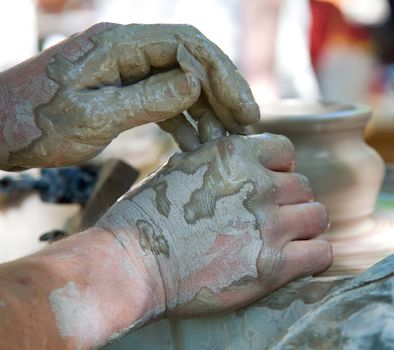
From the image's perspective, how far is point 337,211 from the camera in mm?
1639

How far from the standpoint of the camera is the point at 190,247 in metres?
1.27

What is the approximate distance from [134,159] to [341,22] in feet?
9.03

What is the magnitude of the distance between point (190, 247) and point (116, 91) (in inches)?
11.5

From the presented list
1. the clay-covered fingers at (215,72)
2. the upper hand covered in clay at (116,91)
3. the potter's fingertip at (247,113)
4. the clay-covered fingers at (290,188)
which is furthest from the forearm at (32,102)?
the clay-covered fingers at (290,188)

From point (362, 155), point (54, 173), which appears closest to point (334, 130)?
point (362, 155)

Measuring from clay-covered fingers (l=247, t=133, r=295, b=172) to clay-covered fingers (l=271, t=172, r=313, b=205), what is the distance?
22 mm

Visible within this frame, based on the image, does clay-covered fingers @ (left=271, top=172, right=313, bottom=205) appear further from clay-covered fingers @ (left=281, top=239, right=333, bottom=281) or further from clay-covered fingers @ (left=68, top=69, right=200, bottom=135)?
clay-covered fingers @ (left=68, top=69, right=200, bottom=135)

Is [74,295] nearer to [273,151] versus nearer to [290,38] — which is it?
[273,151]

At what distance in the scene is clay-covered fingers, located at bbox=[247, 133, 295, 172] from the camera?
52.9 inches

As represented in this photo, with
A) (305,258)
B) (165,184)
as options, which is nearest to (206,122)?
(165,184)

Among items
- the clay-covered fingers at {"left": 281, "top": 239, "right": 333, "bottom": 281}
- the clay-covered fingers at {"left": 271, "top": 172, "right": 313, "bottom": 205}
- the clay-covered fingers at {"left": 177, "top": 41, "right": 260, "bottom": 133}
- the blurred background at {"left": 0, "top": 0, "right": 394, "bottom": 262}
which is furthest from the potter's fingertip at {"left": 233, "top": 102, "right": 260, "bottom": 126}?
the blurred background at {"left": 0, "top": 0, "right": 394, "bottom": 262}

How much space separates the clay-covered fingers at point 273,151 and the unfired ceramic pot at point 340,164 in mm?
234

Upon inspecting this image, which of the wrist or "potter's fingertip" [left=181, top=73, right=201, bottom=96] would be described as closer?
the wrist

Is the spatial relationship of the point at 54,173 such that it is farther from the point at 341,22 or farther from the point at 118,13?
the point at 341,22
